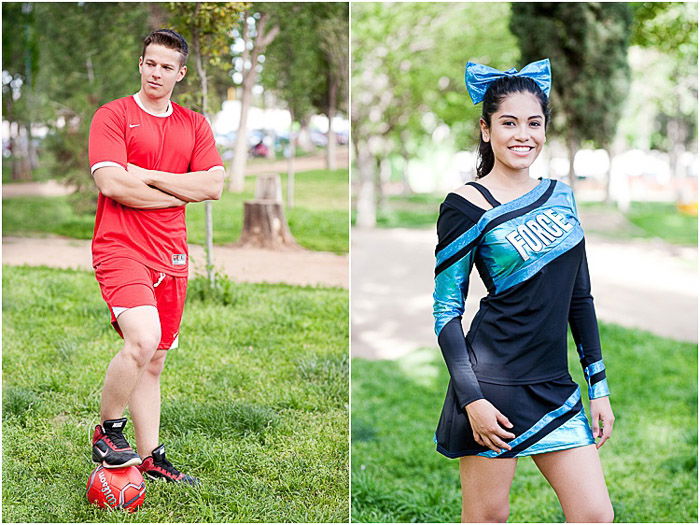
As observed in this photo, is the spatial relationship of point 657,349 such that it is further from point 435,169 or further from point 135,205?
point 435,169

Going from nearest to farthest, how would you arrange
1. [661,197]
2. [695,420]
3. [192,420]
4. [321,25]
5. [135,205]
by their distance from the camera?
[135,205] < [192,420] < [321,25] < [695,420] < [661,197]

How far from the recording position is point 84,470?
11.5ft

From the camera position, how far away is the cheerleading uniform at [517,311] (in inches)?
98.2

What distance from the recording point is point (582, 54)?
8266mm

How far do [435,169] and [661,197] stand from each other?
7973 mm

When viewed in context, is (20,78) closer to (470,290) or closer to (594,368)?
(594,368)

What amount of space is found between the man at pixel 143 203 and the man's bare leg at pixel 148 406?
0.12m

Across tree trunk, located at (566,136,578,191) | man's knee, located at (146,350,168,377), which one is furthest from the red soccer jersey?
tree trunk, located at (566,136,578,191)

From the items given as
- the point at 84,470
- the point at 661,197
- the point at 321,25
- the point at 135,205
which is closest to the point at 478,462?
the point at 135,205

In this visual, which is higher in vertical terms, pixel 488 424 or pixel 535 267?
pixel 535 267

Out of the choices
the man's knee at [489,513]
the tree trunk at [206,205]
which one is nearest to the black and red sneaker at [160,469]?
the tree trunk at [206,205]

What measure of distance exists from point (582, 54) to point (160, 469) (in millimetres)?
6476

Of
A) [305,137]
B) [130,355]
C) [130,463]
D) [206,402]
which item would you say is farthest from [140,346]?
[305,137]

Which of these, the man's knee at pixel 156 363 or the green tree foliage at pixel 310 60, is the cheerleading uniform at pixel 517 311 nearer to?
the man's knee at pixel 156 363
